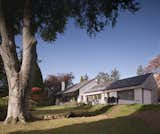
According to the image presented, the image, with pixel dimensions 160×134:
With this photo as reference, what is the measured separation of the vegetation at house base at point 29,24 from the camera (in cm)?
1146

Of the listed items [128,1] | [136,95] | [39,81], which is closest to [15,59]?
[128,1]

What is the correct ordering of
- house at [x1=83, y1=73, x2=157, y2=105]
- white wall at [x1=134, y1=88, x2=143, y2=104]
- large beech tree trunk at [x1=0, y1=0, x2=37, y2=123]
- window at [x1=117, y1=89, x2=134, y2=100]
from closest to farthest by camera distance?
large beech tree trunk at [x1=0, y1=0, x2=37, y2=123]
white wall at [x1=134, y1=88, x2=143, y2=104]
house at [x1=83, y1=73, x2=157, y2=105]
window at [x1=117, y1=89, x2=134, y2=100]

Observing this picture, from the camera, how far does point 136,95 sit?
3216cm

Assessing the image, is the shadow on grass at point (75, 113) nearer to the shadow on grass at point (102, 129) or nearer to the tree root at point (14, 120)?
the tree root at point (14, 120)

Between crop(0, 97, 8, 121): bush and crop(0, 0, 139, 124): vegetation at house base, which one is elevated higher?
crop(0, 0, 139, 124): vegetation at house base

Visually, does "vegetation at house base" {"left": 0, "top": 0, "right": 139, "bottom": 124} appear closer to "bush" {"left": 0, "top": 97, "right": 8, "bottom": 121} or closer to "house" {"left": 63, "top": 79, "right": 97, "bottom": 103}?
"bush" {"left": 0, "top": 97, "right": 8, "bottom": 121}

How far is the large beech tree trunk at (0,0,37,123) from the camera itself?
1121cm

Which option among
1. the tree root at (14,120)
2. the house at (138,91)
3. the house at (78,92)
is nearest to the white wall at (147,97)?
the house at (138,91)

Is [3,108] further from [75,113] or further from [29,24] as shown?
[29,24]

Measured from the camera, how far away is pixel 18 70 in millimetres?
11977

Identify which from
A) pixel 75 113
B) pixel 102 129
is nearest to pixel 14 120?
pixel 102 129

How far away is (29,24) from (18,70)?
2.73 meters

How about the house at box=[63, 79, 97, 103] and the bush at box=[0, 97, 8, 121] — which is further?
the house at box=[63, 79, 97, 103]

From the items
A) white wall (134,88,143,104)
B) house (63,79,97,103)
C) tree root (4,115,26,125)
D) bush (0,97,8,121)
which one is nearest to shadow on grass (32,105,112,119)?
bush (0,97,8,121)
